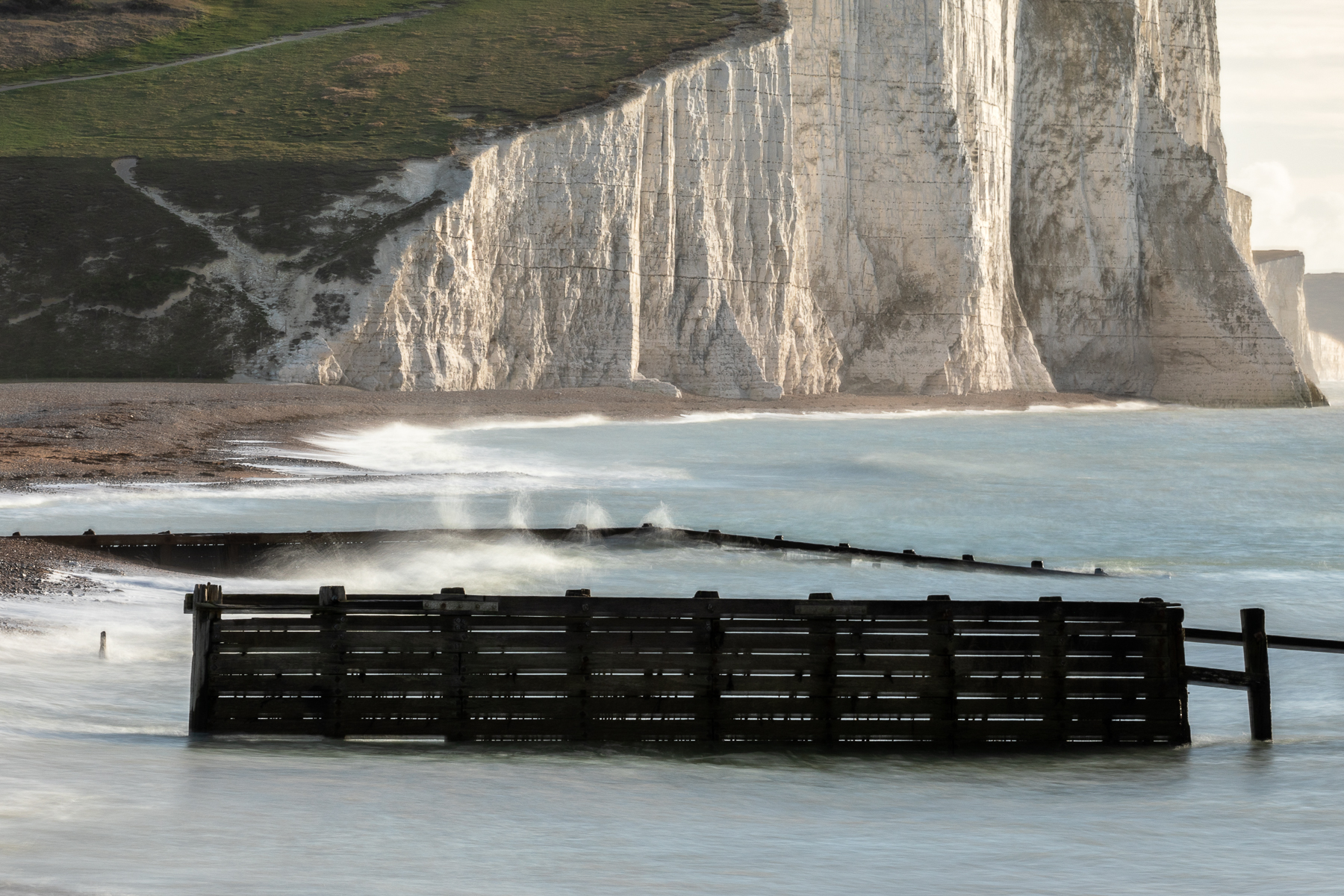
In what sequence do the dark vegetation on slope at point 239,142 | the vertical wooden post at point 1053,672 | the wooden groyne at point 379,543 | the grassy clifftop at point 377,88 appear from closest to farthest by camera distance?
the vertical wooden post at point 1053,672, the wooden groyne at point 379,543, the dark vegetation on slope at point 239,142, the grassy clifftop at point 377,88

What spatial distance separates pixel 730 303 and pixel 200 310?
21703 mm

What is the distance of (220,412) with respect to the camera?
37.3 meters

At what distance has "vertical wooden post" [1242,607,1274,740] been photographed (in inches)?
372

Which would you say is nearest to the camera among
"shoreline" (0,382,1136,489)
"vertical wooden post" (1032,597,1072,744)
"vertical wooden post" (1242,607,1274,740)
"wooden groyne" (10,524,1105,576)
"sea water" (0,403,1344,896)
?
"sea water" (0,403,1344,896)

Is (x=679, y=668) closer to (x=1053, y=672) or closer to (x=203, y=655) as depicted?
(x=1053, y=672)

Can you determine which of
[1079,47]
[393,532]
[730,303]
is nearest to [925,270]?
[730,303]

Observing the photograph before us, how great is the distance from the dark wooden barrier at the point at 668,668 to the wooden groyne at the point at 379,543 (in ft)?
21.7

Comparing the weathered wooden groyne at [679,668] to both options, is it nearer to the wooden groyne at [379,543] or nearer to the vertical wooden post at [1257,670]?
the vertical wooden post at [1257,670]

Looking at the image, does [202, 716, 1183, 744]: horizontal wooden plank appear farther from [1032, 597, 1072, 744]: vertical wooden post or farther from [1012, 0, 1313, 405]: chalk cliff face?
[1012, 0, 1313, 405]: chalk cliff face

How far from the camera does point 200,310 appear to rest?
52.5 metres

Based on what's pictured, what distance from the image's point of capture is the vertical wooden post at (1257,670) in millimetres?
9453

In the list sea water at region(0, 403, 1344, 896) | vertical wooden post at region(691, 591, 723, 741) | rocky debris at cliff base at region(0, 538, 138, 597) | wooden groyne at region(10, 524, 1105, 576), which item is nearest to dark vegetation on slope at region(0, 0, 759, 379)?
sea water at region(0, 403, 1344, 896)

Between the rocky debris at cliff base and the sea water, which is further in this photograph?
the rocky debris at cliff base

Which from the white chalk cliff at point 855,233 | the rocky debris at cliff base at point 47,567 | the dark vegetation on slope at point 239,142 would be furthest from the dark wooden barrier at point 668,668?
the dark vegetation on slope at point 239,142
